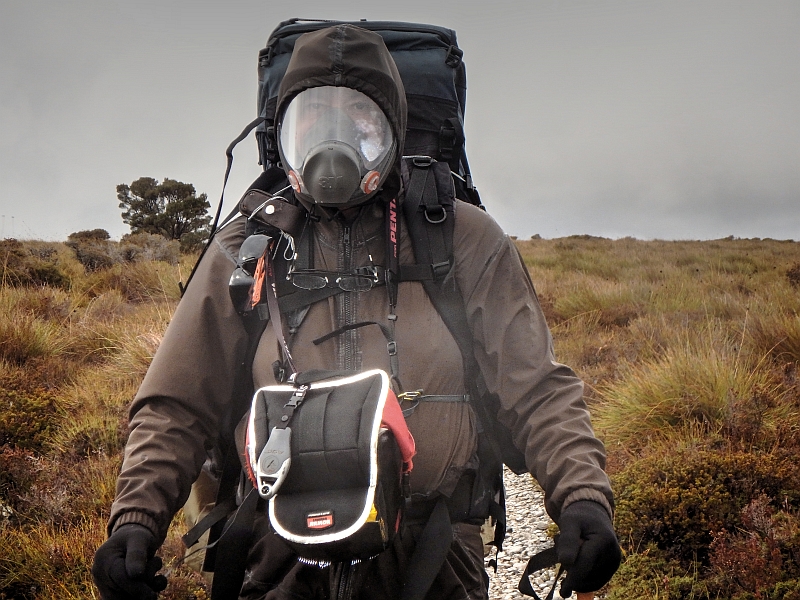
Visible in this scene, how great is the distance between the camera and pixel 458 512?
2010 millimetres

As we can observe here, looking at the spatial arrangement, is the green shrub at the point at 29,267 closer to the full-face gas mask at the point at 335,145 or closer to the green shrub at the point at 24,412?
the green shrub at the point at 24,412

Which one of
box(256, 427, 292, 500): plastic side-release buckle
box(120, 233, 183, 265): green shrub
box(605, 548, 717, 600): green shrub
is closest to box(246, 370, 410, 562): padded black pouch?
box(256, 427, 292, 500): plastic side-release buckle

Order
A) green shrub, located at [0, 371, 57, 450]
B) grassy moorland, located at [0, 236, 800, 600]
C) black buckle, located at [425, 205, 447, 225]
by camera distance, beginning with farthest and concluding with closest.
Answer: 1. green shrub, located at [0, 371, 57, 450]
2. grassy moorland, located at [0, 236, 800, 600]
3. black buckle, located at [425, 205, 447, 225]

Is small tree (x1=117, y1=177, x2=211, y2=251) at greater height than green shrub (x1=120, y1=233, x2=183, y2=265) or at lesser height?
greater

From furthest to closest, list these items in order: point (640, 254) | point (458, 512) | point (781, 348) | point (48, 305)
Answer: point (640, 254)
point (48, 305)
point (781, 348)
point (458, 512)

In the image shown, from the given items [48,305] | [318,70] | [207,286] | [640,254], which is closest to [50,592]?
[207,286]

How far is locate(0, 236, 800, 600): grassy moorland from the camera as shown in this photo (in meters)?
3.26

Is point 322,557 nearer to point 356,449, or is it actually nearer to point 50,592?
point 356,449

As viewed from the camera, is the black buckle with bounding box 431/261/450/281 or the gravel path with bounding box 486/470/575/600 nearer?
the black buckle with bounding box 431/261/450/281

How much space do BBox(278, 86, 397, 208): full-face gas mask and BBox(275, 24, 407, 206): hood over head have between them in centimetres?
3

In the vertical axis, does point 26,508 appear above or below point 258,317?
below

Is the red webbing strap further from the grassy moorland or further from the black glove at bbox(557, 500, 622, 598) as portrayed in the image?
the grassy moorland

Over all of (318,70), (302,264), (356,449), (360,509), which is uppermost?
(318,70)

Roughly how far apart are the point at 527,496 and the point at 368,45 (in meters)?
3.58
